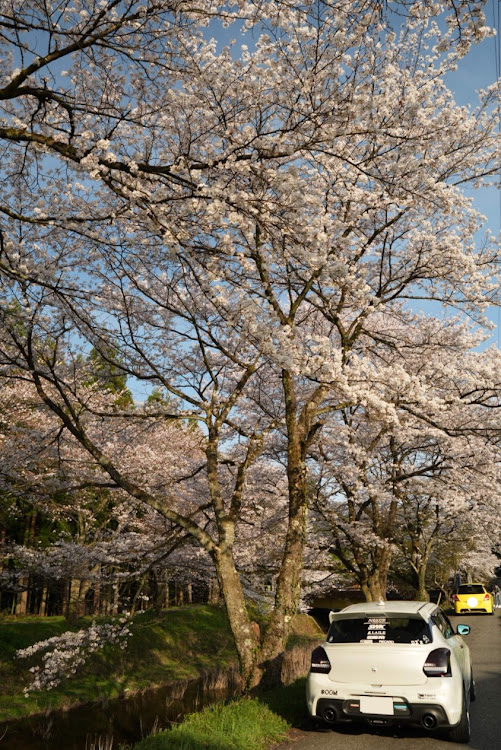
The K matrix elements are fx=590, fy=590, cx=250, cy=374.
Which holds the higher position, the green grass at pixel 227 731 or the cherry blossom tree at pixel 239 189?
the cherry blossom tree at pixel 239 189

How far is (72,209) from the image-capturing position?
27.7 feet

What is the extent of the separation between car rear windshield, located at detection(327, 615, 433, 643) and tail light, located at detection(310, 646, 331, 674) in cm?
19

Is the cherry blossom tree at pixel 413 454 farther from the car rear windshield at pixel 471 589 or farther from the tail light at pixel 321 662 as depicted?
the car rear windshield at pixel 471 589

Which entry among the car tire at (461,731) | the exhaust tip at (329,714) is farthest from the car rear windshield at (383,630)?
the car tire at (461,731)

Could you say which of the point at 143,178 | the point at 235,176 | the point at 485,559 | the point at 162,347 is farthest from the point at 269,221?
the point at 485,559

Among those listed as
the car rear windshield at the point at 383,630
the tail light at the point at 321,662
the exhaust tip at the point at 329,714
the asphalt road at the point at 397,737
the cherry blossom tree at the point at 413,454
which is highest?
the cherry blossom tree at the point at 413,454

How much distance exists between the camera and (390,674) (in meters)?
6.66

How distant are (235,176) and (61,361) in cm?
735

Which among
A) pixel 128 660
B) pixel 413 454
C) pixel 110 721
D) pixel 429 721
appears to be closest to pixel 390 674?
pixel 429 721

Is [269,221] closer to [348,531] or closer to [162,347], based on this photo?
[162,347]

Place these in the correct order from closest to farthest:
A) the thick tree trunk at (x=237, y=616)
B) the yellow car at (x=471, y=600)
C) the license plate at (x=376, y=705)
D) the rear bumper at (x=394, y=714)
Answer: the rear bumper at (x=394, y=714) → the license plate at (x=376, y=705) → the thick tree trunk at (x=237, y=616) → the yellow car at (x=471, y=600)

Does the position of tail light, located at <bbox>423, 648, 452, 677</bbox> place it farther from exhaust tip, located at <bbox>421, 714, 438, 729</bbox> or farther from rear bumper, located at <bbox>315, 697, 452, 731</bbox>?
exhaust tip, located at <bbox>421, 714, 438, 729</bbox>

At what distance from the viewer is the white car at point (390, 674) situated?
6.51 meters

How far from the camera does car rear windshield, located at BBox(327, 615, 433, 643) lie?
22.6 ft
